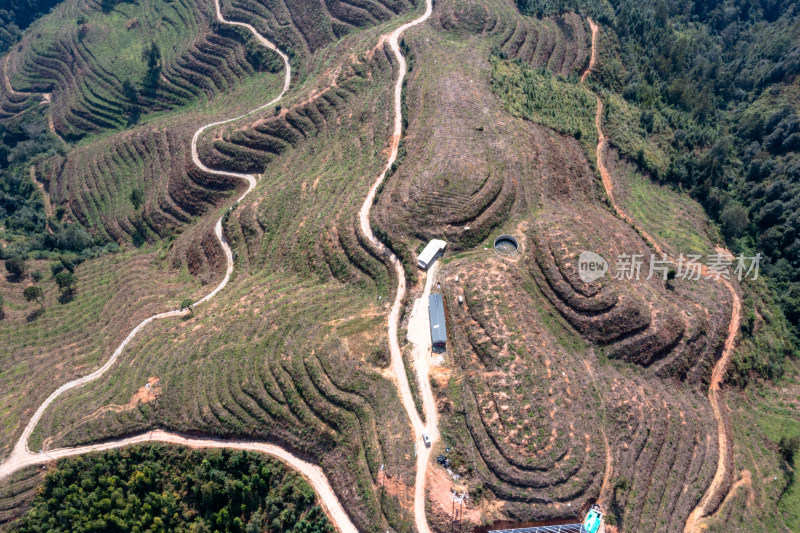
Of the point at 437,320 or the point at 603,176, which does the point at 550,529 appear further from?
the point at 603,176

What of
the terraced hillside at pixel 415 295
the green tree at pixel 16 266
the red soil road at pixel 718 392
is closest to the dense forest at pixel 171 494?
the terraced hillside at pixel 415 295

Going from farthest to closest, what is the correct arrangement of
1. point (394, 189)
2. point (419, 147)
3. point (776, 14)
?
point (776, 14)
point (419, 147)
point (394, 189)

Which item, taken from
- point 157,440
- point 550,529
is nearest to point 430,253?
point 550,529

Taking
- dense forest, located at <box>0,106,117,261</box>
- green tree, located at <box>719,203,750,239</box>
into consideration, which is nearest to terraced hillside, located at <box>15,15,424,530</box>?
dense forest, located at <box>0,106,117,261</box>

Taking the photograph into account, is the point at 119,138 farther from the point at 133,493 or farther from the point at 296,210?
the point at 133,493

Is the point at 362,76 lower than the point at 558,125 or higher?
lower

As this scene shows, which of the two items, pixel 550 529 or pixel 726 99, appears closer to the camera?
pixel 550 529

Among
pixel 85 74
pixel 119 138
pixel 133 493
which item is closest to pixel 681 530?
pixel 133 493

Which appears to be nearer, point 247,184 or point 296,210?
point 296,210
